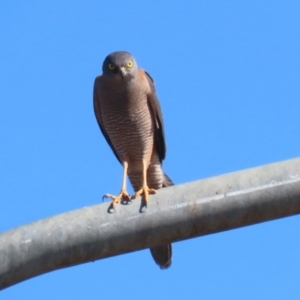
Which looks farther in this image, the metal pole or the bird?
the bird

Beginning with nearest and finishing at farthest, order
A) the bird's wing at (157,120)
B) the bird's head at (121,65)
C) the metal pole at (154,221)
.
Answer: the metal pole at (154,221)
the bird's head at (121,65)
the bird's wing at (157,120)

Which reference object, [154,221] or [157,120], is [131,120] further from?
[154,221]

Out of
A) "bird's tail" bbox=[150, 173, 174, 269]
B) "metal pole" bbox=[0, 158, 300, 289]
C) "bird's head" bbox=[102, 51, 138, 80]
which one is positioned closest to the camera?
"metal pole" bbox=[0, 158, 300, 289]

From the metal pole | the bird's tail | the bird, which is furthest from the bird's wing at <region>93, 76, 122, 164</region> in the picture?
the metal pole

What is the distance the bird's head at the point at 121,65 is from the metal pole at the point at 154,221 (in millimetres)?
4111

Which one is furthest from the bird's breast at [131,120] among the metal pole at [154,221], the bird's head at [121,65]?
the metal pole at [154,221]

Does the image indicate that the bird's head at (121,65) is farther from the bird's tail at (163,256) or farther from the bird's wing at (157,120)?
the bird's tail at (163,256)

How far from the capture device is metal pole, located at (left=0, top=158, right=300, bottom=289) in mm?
3080

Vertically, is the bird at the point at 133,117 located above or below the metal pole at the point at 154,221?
above

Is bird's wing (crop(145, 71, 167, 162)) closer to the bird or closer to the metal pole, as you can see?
the bird

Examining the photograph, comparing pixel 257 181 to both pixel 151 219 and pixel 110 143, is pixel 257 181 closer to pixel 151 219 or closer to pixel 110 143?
pixel 151 219

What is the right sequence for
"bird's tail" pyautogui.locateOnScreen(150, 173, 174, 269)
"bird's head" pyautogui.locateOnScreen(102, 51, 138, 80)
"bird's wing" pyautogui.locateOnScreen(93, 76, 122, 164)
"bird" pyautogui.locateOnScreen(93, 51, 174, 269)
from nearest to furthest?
"bird's tail" pyautogui.locateOnScreen(150, 173, 174, 269)
"bird's head" pyautogui.locateOnScreen(102, 51, 138, 80)
"bird" pyautogui.locateOnScreen(93, 51, 174, 269)
"bird's wing" pyautogui.locateOnScreen(93, 76, 122, 164)

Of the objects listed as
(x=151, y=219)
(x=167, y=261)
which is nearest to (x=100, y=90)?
(x=167, y=261)

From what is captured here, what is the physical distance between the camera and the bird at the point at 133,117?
7.44 metres
